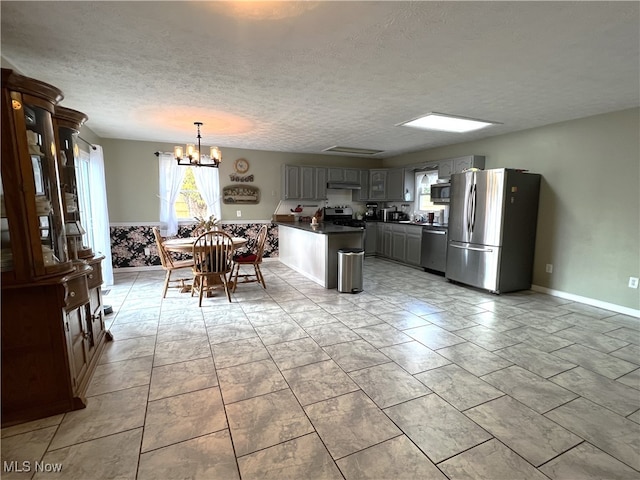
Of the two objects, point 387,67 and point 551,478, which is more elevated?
point 387,67

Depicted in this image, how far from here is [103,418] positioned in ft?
6.05

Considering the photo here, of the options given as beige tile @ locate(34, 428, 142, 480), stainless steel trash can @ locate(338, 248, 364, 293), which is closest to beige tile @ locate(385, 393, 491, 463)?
beige tile @ locate(34, 428, 142, 480)

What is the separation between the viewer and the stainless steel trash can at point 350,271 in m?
4.33

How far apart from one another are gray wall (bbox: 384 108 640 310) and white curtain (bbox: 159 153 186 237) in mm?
5726

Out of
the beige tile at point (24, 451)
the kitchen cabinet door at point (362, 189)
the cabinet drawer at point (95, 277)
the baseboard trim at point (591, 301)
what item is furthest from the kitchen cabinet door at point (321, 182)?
the beige tile at point (24, 451)

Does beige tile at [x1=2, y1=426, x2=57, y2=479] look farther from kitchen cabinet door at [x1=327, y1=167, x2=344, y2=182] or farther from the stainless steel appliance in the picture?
the stainless steel appliance

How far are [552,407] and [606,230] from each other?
9.54ft

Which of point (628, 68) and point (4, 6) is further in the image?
point (628, 68)

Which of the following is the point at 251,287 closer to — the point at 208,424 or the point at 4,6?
the point at 208,424

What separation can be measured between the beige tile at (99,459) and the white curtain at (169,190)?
464 centimetres

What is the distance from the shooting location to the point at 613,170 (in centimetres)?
365

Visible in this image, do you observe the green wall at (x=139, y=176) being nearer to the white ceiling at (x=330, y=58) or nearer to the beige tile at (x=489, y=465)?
the white ceiling at (x=330, y=58)

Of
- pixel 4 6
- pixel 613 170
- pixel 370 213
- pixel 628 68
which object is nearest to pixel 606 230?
pixel 613 170

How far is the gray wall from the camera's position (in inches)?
139
